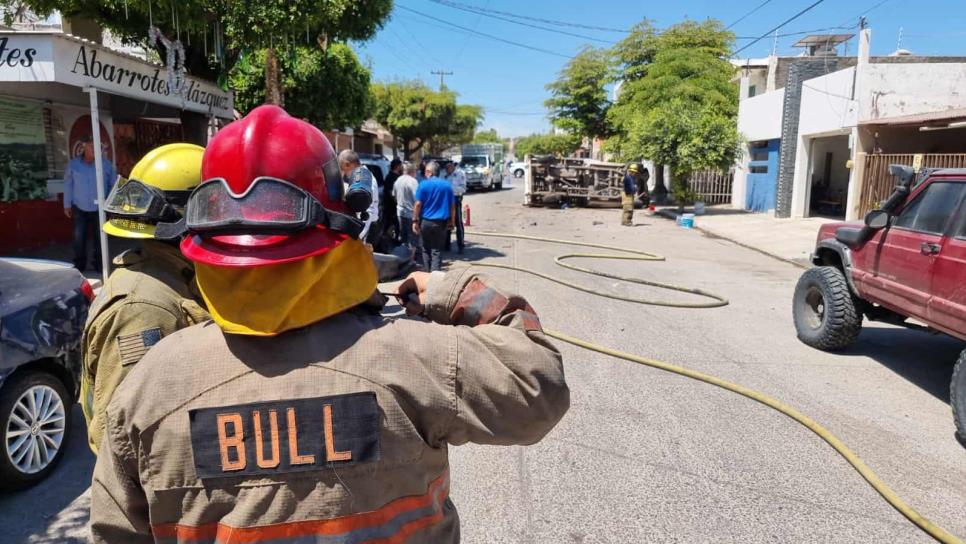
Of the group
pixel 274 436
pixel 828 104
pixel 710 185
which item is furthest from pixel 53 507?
pixel 710 185

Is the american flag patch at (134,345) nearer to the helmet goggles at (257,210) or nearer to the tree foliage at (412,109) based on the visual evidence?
the helmet goggles at (257,210)

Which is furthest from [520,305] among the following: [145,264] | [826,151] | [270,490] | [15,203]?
[826,151]

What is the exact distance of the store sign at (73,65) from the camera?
7293mm

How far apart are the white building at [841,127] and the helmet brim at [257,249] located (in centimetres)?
1541

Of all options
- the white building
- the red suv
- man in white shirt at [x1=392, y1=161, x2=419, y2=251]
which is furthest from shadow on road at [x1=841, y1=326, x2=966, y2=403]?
the white building

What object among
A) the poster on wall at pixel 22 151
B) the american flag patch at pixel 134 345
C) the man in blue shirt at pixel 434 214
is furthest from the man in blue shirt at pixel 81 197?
the american flag patch at pixel 134 345

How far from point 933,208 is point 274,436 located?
232 inches

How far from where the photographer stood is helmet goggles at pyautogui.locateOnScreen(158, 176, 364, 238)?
1169 millimetres

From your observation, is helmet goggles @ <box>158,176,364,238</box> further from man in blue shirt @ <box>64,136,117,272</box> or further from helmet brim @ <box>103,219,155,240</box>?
man in blue shirt @ <box>64,136,117,272</box>

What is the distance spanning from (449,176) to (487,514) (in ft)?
29.2

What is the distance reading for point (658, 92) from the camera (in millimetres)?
25891

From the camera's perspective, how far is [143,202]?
224cm

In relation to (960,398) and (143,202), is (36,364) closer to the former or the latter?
(143,202)

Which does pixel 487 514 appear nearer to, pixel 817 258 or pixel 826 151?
pixel 817 258
